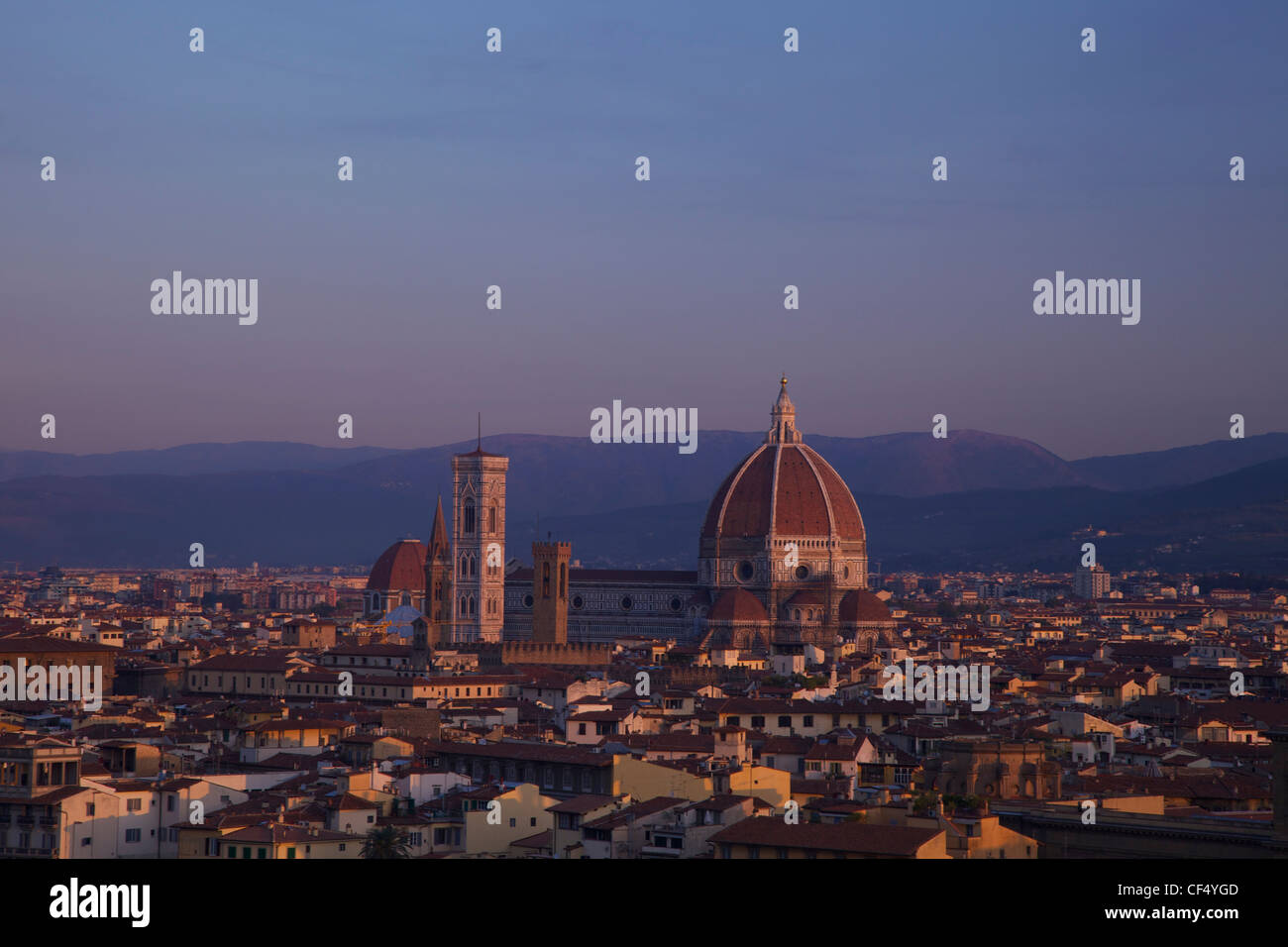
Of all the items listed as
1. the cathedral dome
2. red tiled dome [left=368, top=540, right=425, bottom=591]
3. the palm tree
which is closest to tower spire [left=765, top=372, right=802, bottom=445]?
the cathedral dome

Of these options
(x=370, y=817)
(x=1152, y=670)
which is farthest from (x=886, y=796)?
(x=1152, y=670)

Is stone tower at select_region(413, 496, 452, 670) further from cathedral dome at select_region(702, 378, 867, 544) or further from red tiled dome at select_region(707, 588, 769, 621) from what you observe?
cathedral dome at select_region(702, 378, 867, 544)

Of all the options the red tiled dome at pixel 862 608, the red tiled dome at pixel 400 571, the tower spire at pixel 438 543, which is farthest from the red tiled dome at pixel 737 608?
the red tiled dome at pixel 400 571

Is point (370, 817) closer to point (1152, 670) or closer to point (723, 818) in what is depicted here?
point (723, 818)

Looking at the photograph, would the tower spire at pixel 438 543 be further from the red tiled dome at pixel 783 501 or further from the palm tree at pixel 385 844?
the palm tree at pixel 385 844

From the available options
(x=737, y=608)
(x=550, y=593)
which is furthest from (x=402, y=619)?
(x=737, y=608)
